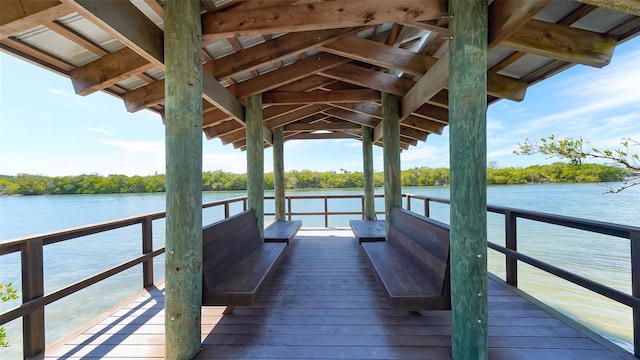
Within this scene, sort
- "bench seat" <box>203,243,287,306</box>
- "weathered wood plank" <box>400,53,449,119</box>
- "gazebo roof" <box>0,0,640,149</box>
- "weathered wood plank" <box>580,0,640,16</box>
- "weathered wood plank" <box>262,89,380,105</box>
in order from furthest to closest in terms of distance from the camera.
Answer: "weathered wood plank" <box>262,89,380,105</box> → "weathered wood plank" <box>400,53,449,119</box> → "bench seat" <box>203,243,287,306</box> → "gazebo roof" <box>0,0,640,149</box> → "weathered wood plank" <box>580,0,640,16</box>

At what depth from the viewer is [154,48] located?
1.88 metres

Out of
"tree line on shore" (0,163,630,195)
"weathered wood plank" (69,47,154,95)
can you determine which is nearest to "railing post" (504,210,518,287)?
"weathered wood plank" (69,47,154,95)

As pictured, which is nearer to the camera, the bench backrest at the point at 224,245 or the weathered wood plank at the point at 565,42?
the weathered wood plank at the point at 565,42

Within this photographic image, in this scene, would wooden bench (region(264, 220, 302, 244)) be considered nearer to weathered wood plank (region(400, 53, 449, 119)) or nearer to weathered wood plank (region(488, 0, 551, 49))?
weathered wood plank (region(400, 53, 449, 119))

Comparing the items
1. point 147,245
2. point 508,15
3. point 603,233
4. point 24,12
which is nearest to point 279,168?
point 147,245

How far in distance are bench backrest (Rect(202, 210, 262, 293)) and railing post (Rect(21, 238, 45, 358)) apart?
102cm

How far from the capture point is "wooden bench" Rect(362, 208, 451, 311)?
6.05ft

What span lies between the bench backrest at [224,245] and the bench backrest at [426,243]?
5.77 feet

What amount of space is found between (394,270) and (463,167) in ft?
4.00

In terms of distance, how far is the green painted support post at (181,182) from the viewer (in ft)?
5.74

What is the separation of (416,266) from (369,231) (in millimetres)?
1819

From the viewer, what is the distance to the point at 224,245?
245cm

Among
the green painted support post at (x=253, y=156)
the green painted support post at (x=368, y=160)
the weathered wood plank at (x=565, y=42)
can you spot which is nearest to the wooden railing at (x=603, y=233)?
the weathered wood plank at (x=565, y=42)

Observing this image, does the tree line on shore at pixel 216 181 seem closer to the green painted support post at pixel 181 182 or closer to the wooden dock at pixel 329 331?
the wooden dock at pixel 329 331
